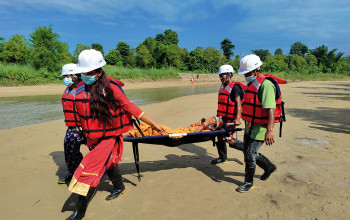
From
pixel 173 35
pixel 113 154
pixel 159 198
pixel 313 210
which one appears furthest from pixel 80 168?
pixel 173 35

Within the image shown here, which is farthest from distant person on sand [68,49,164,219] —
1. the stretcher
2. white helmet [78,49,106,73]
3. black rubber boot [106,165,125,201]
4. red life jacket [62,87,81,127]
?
red life jacket [62,87,81,127]

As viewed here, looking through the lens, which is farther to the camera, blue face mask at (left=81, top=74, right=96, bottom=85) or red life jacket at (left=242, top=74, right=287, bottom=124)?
red life jacket at (left=242, top=74, right=287, bottom=124)

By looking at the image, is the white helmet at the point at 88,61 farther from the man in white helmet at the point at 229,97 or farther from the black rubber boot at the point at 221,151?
the black rubber boot at the point at 221,151

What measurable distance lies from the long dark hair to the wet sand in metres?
1.44

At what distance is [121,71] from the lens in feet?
116

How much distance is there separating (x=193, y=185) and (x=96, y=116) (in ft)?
7.04

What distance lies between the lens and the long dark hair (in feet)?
8.44

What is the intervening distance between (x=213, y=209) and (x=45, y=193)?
2.78m

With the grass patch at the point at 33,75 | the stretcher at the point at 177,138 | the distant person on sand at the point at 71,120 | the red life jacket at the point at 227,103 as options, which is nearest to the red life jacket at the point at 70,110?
the distant person on sand at the point at 71,120

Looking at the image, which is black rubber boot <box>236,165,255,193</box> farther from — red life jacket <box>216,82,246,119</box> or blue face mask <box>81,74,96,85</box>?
blue face mask <box>81,74,96,85</box>

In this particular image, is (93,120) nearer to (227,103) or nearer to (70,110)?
(70,110)

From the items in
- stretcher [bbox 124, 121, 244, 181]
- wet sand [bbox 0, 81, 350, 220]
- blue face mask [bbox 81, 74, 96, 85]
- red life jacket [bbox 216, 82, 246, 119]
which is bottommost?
wet sand [bbox 0, 81, 350, 220]

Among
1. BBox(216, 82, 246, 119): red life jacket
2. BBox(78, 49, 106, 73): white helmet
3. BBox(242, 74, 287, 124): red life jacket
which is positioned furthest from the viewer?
BBox(216, 82, 246, 119): red life jacket

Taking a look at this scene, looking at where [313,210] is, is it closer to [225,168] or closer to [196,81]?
[225,168]
